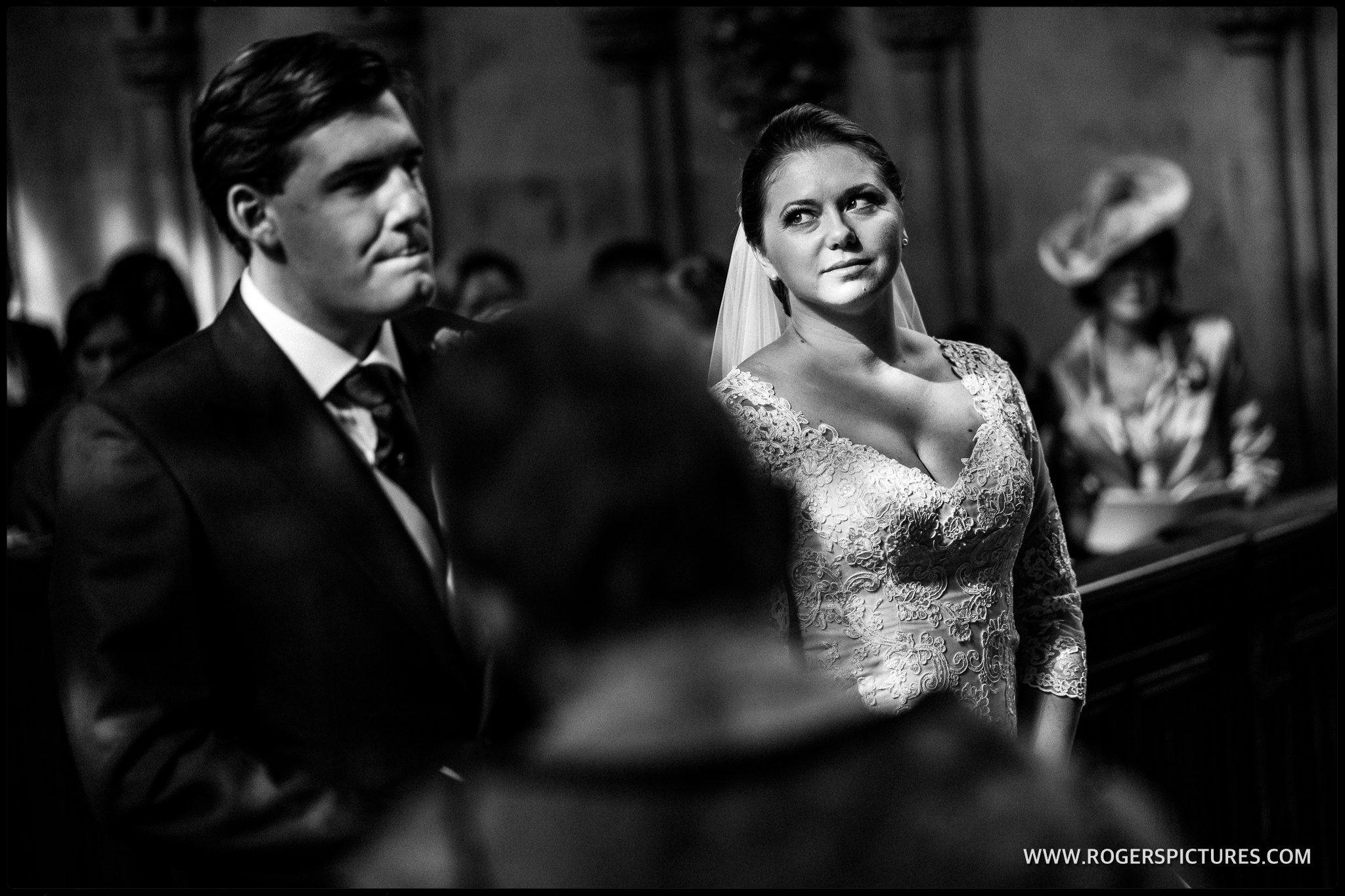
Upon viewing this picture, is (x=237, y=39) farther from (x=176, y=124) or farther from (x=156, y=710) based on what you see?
(x=156, y=710)

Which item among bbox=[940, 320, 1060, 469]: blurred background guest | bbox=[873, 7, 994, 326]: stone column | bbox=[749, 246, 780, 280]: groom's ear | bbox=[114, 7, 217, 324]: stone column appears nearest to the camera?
bbox=[749, 246, 780, 280]: groom's ear

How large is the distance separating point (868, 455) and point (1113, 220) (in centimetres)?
431

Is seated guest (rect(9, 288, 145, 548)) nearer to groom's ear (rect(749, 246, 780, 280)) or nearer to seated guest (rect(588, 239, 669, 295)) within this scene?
seated guest (rect(588, 239, 669, 295))

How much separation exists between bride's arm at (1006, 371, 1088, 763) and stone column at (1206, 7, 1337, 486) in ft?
16.8

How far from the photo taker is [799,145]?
2311 mm

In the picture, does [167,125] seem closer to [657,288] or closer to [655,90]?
[655,90]

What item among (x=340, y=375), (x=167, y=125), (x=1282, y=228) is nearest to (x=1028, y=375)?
(x=1282, y=228)

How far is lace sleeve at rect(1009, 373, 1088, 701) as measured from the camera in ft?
8.09

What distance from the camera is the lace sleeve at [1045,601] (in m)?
2.46

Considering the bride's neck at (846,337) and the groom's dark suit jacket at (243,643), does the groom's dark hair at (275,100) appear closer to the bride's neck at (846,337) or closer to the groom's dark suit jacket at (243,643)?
the groom's dark suit jacket at (243,643)

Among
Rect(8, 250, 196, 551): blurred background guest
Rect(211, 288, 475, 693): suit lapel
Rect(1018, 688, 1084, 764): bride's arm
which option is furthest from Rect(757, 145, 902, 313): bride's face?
Rect(8, 250, 196, 551): blurred background guest

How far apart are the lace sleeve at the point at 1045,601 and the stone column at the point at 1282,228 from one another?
512 centimetres

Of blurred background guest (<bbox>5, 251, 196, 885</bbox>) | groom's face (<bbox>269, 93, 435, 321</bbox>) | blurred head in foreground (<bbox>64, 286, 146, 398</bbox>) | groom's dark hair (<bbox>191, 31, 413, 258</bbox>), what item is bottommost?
blurred background guest (<bbox>5, 251, 196, 885</bbox>)

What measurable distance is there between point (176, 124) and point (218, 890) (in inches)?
287
